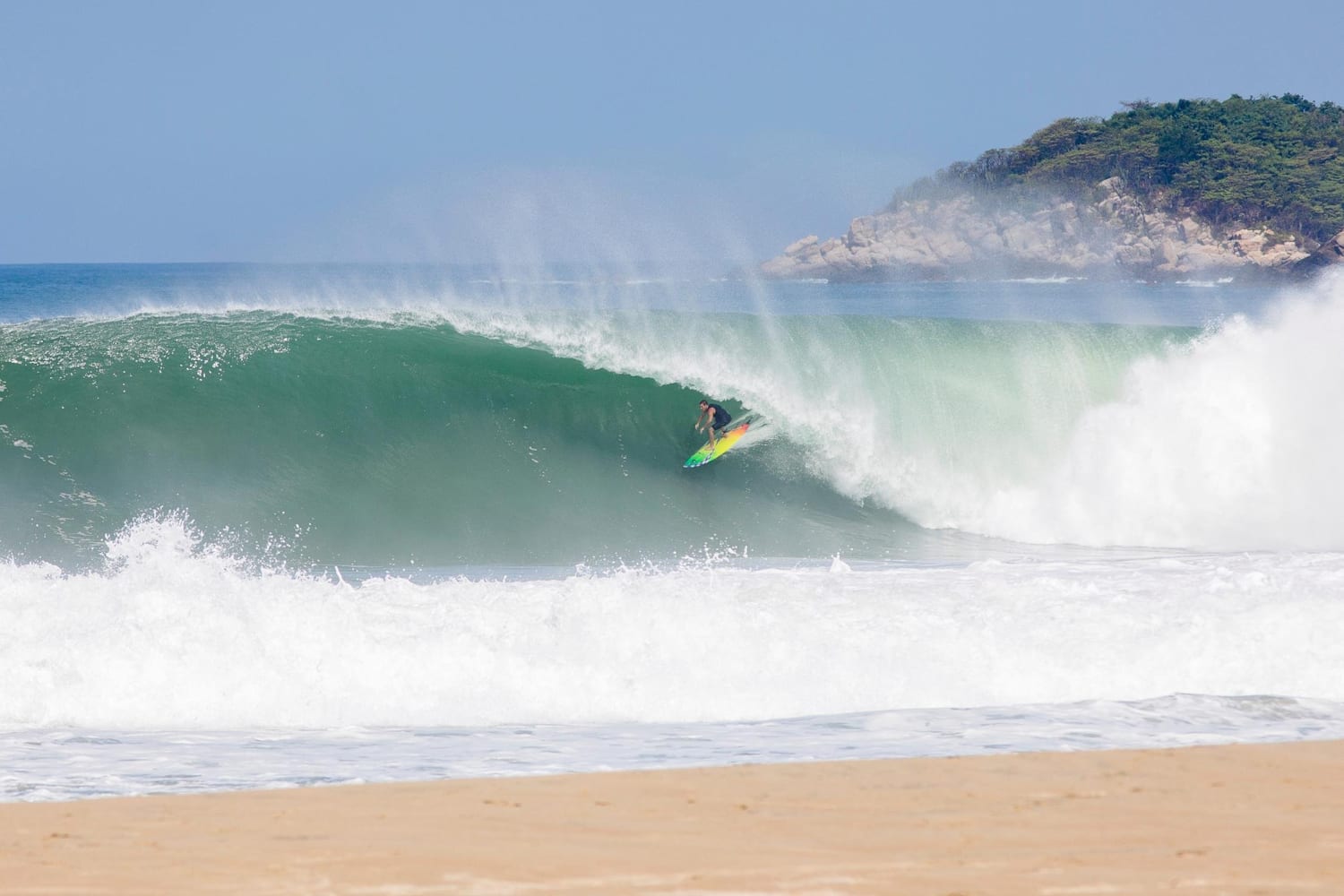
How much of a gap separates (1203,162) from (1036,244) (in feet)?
46.0

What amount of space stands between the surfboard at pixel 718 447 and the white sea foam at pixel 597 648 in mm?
5122

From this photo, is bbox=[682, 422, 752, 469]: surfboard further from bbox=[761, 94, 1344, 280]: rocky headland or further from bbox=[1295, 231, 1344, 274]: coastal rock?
bbox=[761, 94, 1344, 280]: rocky headland

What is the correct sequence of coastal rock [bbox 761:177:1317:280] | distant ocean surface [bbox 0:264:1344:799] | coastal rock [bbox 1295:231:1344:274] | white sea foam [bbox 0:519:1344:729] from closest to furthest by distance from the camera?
1. distant ocean surface [bbox 0:264:1344:799]
2. white sea foam [bbox 0:519:1344:729]
3. coastal rock [bbox 1295:231:1344:274]
4. coastal rock [bbox 761:177:1317:280]

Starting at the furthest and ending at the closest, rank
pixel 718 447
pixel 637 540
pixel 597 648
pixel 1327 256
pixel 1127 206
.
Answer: pixel 1127 206, pixel 1327 256, pixel 718 447, pixel 637 540, pixel 597 648

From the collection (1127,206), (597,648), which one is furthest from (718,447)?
(1127,206)

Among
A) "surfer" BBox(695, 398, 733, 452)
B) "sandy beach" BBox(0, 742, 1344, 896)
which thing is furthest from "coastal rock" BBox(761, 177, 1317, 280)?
"sandy beach" BBox(0, 742, 1344, 896)

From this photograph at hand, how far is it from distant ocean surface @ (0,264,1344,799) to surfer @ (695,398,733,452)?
8.8 inches

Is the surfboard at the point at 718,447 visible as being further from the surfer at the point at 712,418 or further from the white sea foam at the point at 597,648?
the white sea foam at the point at 597,648

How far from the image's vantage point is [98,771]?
489 centimetres

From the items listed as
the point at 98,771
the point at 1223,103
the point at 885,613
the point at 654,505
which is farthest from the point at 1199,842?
the point at 1223,103

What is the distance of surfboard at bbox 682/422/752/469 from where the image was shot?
1253 cm

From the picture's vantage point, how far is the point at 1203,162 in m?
82.5

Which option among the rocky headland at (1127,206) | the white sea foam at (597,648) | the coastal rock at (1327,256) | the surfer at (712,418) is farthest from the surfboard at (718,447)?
the rocky headland at (1127,206)

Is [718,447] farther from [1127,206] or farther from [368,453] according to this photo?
[1127,206]
